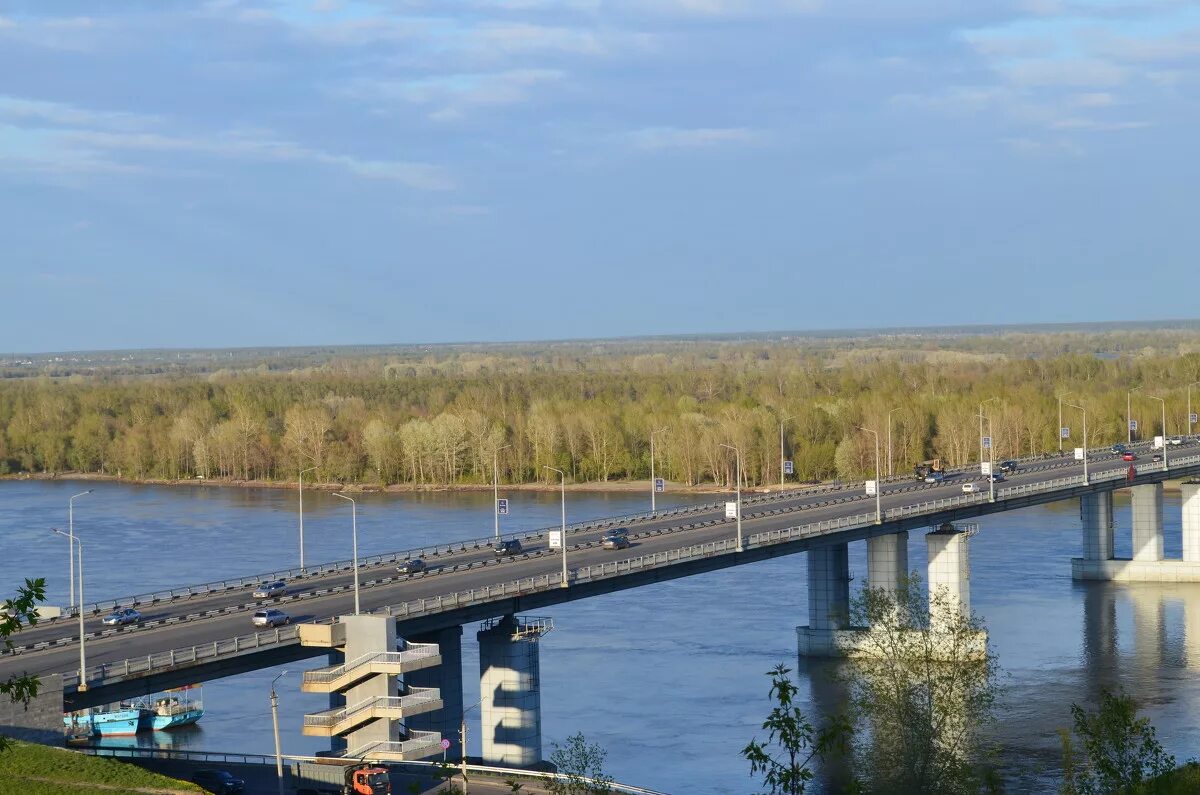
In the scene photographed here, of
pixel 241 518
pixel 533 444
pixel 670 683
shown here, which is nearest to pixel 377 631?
pixel 670 683

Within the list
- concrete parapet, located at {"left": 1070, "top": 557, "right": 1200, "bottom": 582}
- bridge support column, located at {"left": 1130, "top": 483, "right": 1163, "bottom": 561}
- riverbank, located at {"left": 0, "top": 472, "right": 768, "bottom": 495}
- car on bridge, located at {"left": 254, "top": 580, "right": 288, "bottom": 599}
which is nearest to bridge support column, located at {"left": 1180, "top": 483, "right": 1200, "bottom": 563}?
concrete parapet, located at {"left": 1070, "top": 557, "right": 1200, "bottom": 582}

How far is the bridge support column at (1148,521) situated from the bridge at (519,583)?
4.5 inches

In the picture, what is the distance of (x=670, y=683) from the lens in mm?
65375

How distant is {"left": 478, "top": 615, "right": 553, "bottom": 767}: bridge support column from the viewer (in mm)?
55562

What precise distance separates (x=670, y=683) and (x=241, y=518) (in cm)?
6878

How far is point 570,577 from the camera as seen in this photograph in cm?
6106

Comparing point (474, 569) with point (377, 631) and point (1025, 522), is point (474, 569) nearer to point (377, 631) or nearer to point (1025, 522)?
point (377, 631)

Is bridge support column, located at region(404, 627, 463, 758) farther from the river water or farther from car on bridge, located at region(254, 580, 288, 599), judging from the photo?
car on bridge, located at region(254, 580, 288, 599)

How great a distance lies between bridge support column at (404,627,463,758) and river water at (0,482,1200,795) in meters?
3.45

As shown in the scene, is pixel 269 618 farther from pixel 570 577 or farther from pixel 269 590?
pixel 570 577

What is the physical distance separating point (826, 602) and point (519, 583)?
23.7m

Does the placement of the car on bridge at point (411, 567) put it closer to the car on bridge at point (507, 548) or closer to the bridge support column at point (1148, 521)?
the car on bridge at point (507, 548)

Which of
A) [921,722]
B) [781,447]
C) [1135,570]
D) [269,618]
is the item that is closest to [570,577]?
[269,618]

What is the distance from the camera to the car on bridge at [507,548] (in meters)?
70.6
